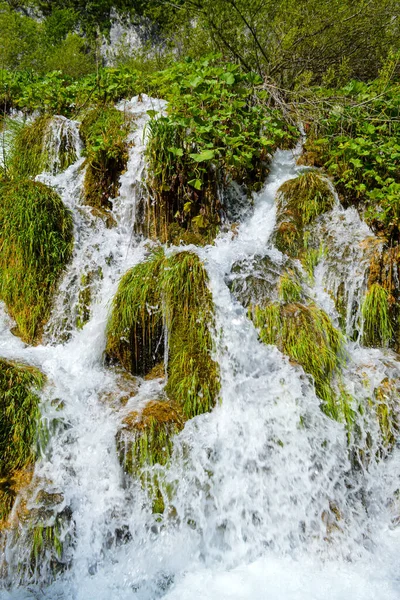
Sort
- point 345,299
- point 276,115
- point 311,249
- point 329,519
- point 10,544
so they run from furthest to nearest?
point 276,115 < point 311,249 < point 345,299 < point 329,519 < point 10,544

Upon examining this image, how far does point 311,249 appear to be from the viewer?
4.64 m

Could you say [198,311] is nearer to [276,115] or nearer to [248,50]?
[276,115]

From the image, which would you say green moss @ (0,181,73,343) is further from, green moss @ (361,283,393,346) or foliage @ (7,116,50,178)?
Result: green moss @ (361,283,393,346)

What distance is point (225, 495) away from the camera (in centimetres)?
312

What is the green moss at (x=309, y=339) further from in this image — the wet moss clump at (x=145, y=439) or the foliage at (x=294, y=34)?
the foliage at (x=294, y=34)

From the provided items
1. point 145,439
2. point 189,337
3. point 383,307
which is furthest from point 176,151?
point 145,439

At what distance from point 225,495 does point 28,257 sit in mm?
2948

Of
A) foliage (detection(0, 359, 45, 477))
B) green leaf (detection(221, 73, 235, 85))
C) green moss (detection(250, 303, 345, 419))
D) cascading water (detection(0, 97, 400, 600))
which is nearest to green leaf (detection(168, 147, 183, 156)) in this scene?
green leaf (detection(221, 73, 235, 85))

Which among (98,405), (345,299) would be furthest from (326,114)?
(98,405)

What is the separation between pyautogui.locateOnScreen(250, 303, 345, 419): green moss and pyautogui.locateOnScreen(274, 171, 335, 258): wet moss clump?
1073 millimetres

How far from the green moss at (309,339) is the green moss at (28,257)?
2113mm

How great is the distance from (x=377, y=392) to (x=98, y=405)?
229cm

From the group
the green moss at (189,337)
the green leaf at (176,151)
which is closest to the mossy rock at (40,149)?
the green leaf at (176,151)

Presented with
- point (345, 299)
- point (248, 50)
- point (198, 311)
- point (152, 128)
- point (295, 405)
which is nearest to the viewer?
point (295, 405)
